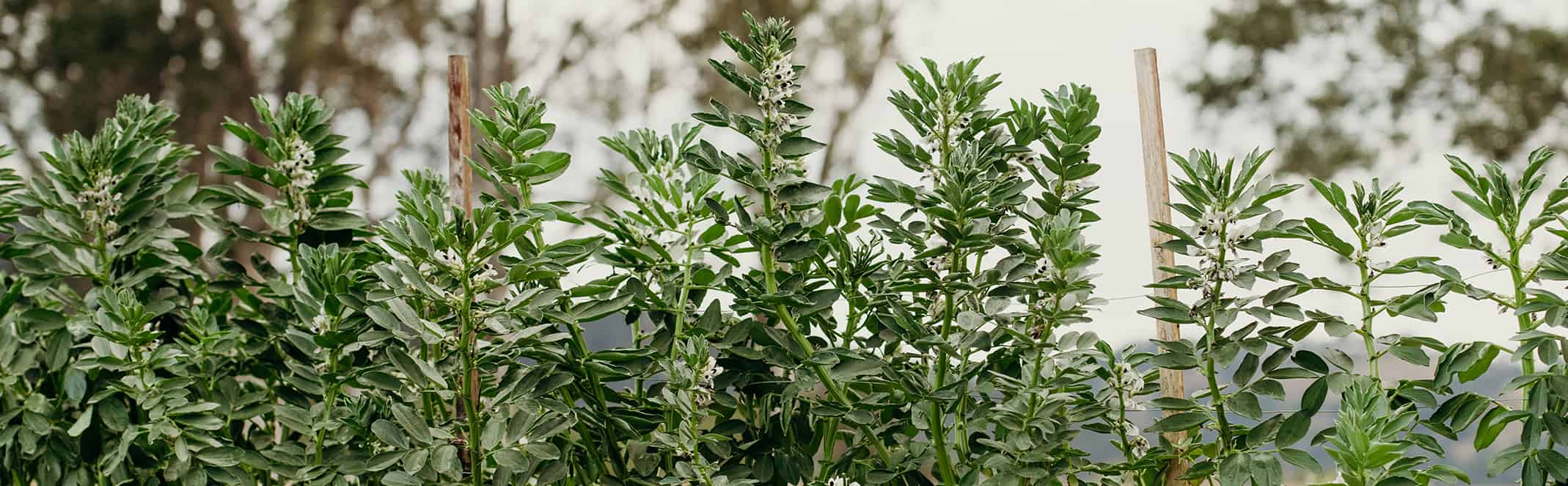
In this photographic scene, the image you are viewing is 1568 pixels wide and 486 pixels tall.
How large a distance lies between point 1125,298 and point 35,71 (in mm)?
7274

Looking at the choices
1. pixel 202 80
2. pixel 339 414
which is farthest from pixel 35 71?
pixel 339 414

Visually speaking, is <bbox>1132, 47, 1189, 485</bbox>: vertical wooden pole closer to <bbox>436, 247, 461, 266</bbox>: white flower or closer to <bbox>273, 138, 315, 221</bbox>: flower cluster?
<bbox>436, 247, 461, 266</bbox>: white flower

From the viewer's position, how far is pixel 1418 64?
6.43 metres

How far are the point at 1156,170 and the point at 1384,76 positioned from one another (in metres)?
6.13

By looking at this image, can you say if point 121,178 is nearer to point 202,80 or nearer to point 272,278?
point 272,278

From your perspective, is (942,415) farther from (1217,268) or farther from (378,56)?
(378,56)

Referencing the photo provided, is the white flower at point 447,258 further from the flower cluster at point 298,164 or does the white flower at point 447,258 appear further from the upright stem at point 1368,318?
the upright stem at point 1368,318

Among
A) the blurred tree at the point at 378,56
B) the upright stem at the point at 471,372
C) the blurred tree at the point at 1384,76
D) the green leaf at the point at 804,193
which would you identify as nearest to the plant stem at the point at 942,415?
the green leaf at the point at 804,193

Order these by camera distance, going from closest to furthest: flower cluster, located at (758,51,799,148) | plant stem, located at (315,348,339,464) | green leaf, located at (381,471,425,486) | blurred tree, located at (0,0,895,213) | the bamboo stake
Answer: green leaf, located at (381,471,425,486) < flower cluster, located at (758,51,799,148) < plant stem, located at (315,348,339,464) < the bamboo stake < blurred tree, located at (0,0,895,213)

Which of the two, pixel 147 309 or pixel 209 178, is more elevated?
pixel 209 178

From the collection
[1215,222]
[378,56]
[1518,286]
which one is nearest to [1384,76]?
[378,56]

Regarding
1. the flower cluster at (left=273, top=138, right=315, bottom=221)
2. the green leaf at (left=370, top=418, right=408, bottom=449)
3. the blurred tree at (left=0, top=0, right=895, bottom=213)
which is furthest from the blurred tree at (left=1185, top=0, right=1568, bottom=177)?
the green leaf at (left=370, top=418, right=408, bottom=449)

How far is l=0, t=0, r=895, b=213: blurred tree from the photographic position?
20.5 feet

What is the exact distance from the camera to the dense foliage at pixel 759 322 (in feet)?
3.21
